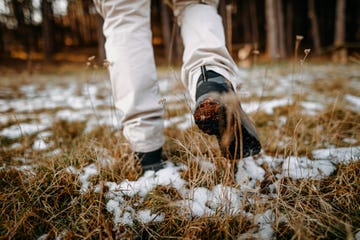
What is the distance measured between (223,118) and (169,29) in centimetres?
790

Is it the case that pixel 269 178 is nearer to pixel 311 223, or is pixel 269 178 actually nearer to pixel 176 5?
pixel 311 223

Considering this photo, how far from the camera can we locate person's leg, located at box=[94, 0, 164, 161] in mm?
894

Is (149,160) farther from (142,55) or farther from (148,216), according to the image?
(142,55)

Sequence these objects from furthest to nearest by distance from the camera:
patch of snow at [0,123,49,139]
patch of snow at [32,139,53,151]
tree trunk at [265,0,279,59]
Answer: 1. tree trunk at [265,0,279,59]
2. patch of snow at [0,123,49,139]
3. patch of snow at [32,139,53,151]

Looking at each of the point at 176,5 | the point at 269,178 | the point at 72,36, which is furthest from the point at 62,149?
the point at 72,36

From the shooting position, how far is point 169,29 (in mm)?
7922

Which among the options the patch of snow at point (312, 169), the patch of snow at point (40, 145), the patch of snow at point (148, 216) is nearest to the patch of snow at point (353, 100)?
the patch of snow at point (312, 169)

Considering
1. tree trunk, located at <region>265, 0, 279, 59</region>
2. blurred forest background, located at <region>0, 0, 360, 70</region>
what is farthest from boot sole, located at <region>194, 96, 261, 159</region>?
tree trunk, located at <region>265, 0, 279, 59</region>

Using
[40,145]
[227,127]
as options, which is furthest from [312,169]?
[40,145]

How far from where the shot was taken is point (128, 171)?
3.12 feet

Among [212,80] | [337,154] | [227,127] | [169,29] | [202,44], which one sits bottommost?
[337,154]

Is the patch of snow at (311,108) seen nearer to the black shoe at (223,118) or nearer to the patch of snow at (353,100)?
the patch of snow at (353,100)

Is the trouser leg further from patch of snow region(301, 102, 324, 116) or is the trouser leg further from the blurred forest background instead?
the blurred forest background

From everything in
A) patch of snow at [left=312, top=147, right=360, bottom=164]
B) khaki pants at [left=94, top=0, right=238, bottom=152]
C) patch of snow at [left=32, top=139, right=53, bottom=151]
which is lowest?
patch of snow at [left=312, top=147, right=360, bottom=164]
